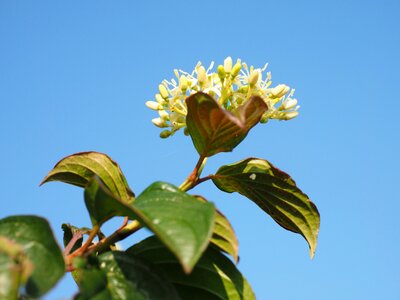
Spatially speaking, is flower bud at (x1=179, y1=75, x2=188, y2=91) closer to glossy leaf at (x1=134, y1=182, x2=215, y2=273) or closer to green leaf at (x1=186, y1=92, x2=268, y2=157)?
green leaf at (x1=186, y1=92, x2=268, y2=157)

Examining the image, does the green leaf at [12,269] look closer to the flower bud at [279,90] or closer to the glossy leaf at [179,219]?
the glossy leaf at [179,219]

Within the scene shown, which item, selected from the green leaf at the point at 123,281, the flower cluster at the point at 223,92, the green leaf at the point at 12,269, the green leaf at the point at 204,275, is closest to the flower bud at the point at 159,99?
the flower cluster at the point at 223,92

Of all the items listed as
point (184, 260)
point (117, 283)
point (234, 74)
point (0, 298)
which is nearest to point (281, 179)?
point (234, 74)

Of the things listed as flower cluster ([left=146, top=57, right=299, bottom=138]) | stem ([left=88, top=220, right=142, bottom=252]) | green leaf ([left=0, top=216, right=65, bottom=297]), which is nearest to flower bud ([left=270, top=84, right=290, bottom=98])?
flower cluster ([left=146, top=57, right=299, bottom=138])

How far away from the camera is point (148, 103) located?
2.26m

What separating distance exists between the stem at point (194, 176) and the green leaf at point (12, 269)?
78cm

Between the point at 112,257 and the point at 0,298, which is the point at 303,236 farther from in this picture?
the point at 0,298

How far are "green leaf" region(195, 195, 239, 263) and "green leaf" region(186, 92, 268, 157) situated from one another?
0.25 meters

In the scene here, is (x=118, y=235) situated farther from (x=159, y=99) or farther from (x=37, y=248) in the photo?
(x=159, y=99)

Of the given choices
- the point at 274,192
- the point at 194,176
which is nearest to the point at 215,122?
the point at 194,176

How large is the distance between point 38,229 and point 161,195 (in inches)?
10.3

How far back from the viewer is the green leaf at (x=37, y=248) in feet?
3.42

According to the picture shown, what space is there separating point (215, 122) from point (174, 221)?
0.58 m

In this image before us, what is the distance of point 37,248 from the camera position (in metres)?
1.11
